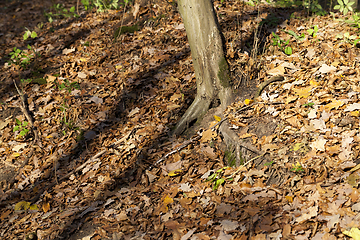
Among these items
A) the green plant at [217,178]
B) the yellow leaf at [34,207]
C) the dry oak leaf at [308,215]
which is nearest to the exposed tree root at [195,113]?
the green plant at [217,178]

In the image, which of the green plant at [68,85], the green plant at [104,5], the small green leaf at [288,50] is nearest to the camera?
the small green leaf at [288,50]

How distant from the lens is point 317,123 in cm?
340

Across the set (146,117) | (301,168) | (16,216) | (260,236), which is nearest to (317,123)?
(301,168)

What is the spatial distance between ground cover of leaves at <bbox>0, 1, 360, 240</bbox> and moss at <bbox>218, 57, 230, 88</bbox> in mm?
168

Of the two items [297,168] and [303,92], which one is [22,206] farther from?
[303,92]

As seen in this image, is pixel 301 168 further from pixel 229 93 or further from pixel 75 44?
pixel 75 44

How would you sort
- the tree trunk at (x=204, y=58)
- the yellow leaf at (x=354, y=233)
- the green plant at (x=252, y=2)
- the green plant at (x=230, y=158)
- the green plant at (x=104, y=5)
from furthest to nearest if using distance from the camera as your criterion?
the green plant at (x=104, y=5) < the green plant at (x=252, y=2) < the tree trunk at (x=204, y=58) < the green plant at (x=230, y=158) < the yellow leaf at (x=354, y=233)

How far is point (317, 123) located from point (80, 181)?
137 inches

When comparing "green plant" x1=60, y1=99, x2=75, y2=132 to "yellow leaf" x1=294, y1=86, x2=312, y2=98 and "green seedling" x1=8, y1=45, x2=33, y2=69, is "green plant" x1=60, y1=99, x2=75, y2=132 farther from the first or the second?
"yellow leaf" x1=294, y1=86, x2=312, y2=98

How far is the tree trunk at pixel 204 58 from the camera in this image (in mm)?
3948

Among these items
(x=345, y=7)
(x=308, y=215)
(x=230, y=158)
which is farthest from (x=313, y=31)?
(x=308, y=215)

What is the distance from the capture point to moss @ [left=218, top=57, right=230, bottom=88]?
4.17m

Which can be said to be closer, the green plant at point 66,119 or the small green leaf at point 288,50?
the small green leaf at point 288,50

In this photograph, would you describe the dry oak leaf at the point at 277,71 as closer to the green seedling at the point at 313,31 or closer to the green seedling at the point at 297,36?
the green seedling at the point at 297,36
